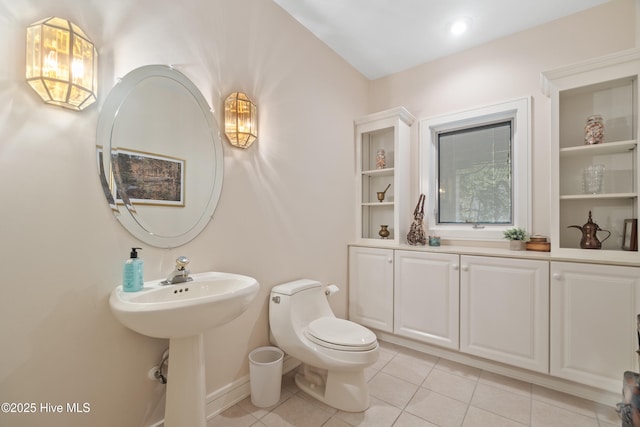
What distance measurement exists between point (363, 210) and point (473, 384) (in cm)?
169

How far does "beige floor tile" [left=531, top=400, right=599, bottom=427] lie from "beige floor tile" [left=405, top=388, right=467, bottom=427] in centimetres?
39

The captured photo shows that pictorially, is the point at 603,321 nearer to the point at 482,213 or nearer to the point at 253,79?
the point at 482,213

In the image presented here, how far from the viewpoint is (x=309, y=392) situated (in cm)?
180

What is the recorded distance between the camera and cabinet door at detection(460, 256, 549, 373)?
1.85 metres

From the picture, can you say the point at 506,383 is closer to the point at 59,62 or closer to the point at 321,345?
the point at 321,345

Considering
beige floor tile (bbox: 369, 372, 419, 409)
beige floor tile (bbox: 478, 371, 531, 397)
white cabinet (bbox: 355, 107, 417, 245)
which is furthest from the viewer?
white cabinet (bbox: 355, 107, 417, 245)

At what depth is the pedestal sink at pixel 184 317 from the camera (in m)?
1.03

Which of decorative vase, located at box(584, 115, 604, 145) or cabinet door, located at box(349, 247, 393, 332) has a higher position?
decorative vase, located at box(584, 115, 604, 145)

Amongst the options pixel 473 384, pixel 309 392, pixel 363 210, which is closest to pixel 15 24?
pixel 309 392

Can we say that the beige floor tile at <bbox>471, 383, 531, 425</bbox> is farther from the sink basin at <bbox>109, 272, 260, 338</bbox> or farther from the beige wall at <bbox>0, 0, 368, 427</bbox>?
the sink basin at <bbox>109, 272, 260, 338</bbox>

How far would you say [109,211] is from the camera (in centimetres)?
123

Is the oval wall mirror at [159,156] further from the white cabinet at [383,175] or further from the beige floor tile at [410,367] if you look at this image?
the beige floor tile at [410,367]

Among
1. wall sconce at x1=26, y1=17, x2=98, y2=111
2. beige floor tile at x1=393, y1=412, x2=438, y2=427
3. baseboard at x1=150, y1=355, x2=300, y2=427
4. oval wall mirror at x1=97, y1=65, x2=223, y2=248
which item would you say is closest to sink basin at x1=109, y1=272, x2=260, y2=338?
oval wall mirror at x1=97, y1=65, x2=223, y2=248

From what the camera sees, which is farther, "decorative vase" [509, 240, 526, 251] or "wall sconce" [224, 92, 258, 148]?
"decorative vase" [509, 240, 526, 251]
